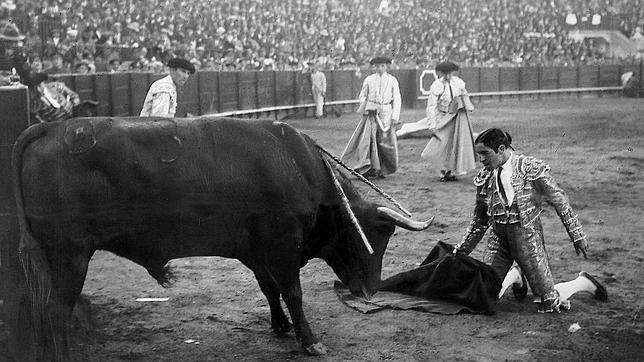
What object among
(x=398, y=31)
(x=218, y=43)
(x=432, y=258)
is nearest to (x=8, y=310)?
(x=432, y=258)

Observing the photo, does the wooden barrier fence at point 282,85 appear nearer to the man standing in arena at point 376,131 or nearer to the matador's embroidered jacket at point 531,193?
the man standing in arena at point 376,131

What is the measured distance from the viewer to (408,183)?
9016 millimetres

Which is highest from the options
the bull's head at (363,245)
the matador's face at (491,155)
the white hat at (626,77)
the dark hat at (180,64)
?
the dark hat at (180,64)

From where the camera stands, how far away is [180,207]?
11.6 ft

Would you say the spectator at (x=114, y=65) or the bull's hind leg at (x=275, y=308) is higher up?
the spectator at (x=114, y=65)

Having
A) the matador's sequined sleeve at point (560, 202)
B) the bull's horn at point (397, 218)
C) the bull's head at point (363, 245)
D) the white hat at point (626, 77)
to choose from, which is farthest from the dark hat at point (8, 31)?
the white hat at point (626, 77)

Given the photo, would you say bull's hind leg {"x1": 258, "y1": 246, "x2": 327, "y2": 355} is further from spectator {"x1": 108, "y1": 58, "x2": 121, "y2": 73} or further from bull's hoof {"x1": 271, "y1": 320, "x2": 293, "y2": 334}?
spectator {"x1": 108, "y1": 58, "x2": 121, "y2": 73}

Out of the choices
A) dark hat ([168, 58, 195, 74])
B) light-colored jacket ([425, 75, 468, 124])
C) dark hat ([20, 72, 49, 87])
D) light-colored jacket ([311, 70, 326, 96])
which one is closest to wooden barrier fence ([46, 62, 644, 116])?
light-colored jacket ([311, 70, 326, 96])

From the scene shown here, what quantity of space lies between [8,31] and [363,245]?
8.27ft

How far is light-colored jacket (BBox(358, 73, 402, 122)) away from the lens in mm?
9289

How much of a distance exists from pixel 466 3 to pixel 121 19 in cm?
467

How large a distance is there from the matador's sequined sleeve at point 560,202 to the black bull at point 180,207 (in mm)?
808

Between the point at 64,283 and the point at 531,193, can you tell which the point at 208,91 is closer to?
the point at 531,193

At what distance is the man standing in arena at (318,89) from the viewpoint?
15.1 meters
